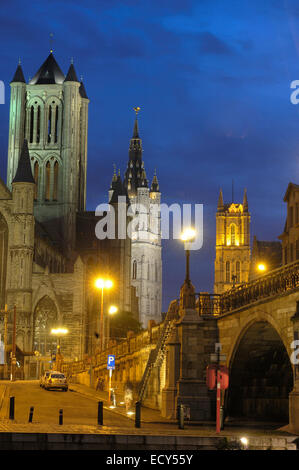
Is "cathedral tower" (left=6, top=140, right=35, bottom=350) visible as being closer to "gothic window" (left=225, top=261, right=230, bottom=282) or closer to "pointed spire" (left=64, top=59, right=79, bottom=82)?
"pointed spire" (left=64, top=59, right=79, bottom=82)

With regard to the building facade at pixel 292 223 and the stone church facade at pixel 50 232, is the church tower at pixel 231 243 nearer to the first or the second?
the stone church facade at pixel 50 232

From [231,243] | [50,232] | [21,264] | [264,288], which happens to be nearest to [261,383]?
[264,288]

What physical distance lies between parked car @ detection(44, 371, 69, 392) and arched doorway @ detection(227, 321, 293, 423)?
538 inches

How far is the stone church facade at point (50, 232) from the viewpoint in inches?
3260

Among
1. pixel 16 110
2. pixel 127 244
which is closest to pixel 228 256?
pixel 127 244

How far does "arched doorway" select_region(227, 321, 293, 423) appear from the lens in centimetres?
3312

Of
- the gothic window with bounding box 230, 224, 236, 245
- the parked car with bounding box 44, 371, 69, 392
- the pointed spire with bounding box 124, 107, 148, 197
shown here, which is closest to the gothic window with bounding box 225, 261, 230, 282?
the gothic window with bounding box 230, 224, 236, 245

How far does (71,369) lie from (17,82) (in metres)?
47.8

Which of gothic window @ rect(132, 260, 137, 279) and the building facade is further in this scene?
gothic window @ rect(132, 260, 137, 279)

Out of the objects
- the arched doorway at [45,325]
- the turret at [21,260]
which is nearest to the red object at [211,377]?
the turret at [21,260]

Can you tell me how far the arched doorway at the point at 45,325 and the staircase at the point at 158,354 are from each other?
1724 inches

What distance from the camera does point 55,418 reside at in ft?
103

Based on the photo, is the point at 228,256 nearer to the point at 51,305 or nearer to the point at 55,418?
the point at 51,305

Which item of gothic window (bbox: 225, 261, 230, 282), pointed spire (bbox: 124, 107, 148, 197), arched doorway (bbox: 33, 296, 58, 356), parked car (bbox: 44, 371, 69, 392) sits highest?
pointed spire (bbox: 124, 107, 148, 197)
